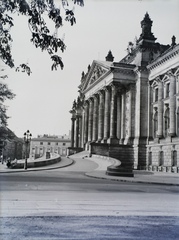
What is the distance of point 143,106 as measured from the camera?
5056 centimetres

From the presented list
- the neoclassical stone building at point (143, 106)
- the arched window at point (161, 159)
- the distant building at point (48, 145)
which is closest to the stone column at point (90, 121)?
the neoclassical stone building at point (143, 106)

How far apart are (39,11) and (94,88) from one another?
57.3 meters

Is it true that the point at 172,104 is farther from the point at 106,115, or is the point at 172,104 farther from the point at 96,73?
the point at 96,73

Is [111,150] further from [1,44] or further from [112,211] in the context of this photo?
[1,44]

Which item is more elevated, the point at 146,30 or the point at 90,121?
the point at 146,30

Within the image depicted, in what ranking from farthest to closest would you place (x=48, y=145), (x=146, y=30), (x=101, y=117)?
(x=48, y=145) → (x=101, y=117) → (x=146, y=30)

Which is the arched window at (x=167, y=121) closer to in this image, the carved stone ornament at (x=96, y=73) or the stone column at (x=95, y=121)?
the carved stone ornament at (x=96, y=73)

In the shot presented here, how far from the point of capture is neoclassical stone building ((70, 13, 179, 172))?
142ft

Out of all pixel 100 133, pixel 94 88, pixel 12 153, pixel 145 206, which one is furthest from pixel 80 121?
pixel 145 206

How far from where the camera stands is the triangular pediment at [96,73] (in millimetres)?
56678

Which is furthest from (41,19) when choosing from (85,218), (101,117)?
(101,117)

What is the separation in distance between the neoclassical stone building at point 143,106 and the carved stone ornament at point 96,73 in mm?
192

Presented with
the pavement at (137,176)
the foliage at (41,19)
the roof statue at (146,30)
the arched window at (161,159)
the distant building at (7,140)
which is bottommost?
the pavement at (137,176)

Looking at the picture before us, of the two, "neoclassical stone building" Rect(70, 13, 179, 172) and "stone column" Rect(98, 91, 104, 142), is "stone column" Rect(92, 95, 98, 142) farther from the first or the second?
"stone column" Rect(98, 91, 104, 142)
